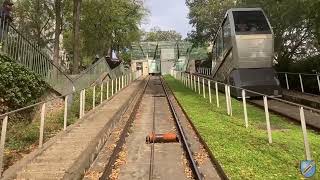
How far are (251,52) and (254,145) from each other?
12.3 m

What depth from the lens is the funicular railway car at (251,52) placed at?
2200 cm

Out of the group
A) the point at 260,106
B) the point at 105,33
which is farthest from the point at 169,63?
the point at 260,106

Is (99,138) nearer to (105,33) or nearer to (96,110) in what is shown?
(96,110)

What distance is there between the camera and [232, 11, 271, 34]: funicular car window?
2238cm

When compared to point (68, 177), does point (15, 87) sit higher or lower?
higher

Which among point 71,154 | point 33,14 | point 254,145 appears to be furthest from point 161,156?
point 33,14

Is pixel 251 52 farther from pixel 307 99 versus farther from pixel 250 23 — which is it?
pixel 307 99

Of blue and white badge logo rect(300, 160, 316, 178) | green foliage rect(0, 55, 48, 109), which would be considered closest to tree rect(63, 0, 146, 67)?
green foliage rect(0, 55, 48, 109)

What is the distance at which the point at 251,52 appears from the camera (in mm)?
22328

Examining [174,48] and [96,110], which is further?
[174,48]

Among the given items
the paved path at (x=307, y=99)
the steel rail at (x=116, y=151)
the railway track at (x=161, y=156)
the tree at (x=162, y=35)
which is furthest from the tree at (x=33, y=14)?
the tree at (x=162, y=35)

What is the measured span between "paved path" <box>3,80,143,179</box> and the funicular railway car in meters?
9.05

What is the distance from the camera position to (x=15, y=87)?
14008 mm

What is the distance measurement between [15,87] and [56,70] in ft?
17.8
